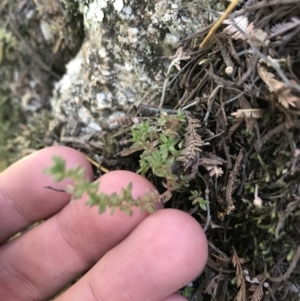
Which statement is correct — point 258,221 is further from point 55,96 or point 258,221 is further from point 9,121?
point 9,121

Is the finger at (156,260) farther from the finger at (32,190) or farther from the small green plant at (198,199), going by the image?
the finger at (32,190)

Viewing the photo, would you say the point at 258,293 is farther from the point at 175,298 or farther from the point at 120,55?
the point at 120,55

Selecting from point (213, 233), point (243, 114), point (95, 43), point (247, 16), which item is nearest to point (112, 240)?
point (213, 233)

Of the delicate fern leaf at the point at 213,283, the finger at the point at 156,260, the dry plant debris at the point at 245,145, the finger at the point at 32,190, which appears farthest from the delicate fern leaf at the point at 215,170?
the finger at the point at 32,190

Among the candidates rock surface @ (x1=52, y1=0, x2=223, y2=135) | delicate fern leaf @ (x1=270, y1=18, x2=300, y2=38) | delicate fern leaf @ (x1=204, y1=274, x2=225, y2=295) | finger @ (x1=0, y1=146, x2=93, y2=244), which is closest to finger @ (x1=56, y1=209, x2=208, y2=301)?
delicate fern leaf @ (x1=204, y1=274, x2=225, y2=295)

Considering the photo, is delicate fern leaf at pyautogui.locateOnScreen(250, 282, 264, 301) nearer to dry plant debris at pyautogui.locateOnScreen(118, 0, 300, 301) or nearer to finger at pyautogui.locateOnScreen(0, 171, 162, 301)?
dry plant debris at pyautogui.locateOnScreen(118, 0, 300, 301)
